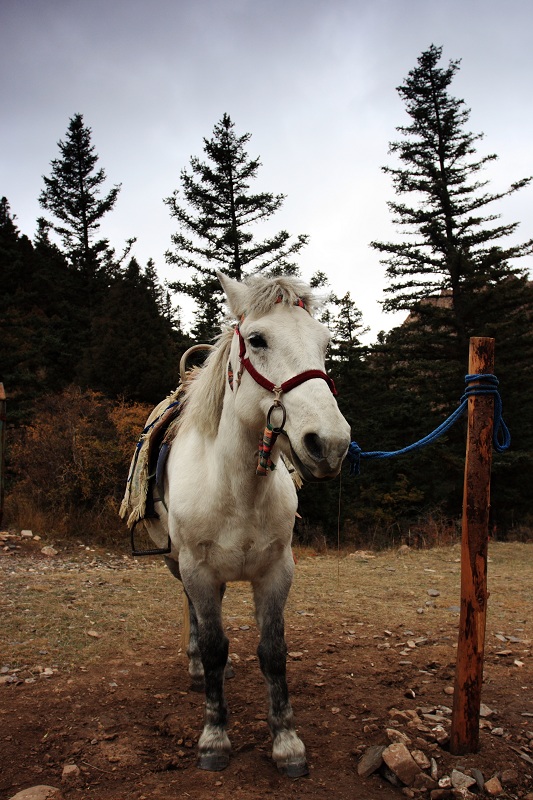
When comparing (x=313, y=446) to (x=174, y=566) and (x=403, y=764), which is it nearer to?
(x=403, y=764)

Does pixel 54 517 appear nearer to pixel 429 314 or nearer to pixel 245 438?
pixel 245 438

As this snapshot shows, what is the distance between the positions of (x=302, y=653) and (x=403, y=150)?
1699 centimetres

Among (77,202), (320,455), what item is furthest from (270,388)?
(77,202)

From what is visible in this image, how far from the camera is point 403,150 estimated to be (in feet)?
55.6

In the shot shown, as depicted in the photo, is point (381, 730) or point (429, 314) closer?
point (381, 730)

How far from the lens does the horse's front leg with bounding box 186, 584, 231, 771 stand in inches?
98.7

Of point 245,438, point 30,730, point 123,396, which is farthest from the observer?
point 123,396

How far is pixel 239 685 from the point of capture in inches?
136

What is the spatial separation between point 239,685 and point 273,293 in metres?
2.67

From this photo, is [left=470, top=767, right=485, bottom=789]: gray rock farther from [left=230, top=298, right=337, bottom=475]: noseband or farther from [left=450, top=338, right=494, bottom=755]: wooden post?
[left=230, top=298, right=337, bottom=475]: noseband

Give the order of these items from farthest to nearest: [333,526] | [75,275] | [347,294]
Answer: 1. [75,275]
2. [347,294]
3. [333,526]

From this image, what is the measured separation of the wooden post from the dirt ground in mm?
174

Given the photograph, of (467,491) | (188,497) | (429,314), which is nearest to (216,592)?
(188,497)

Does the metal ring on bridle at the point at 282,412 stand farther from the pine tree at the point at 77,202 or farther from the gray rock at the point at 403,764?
the pine tree at the point at 77,202
